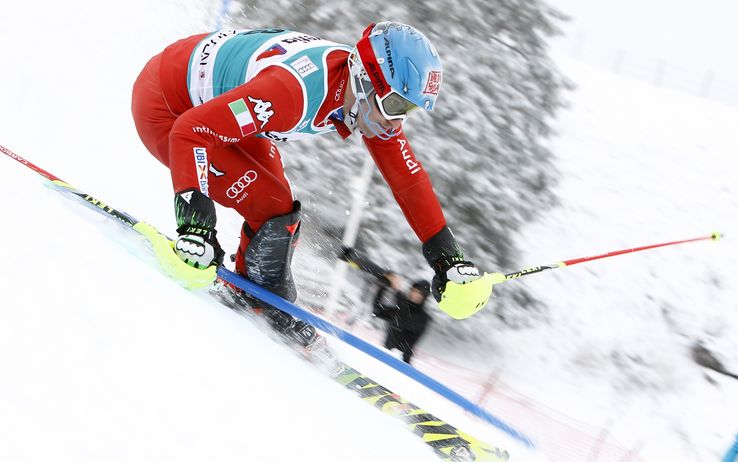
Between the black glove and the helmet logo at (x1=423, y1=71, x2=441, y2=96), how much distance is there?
95 centimetres

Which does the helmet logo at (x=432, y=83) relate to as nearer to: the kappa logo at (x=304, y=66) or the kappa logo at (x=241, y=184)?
the kappa logo at (x=304, y=66)

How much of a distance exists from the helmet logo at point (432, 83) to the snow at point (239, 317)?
1402mm

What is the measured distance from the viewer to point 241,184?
12.7 ft

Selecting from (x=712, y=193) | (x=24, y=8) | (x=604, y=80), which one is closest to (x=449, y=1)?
(x=24, y=8)

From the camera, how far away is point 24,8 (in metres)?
10.8

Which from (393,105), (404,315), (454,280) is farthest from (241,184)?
(404,315)

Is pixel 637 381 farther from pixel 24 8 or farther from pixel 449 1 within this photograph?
pixel 24 8

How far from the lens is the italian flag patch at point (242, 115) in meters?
3.09

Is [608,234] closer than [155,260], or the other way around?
[155,260]

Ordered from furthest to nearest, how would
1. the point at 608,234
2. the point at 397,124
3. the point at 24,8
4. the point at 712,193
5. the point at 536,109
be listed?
the point at 712,193 < the point at 608,234 < the point at 24,8 < the point at 536,109 < the point at 397,124

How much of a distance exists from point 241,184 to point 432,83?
4.01ft

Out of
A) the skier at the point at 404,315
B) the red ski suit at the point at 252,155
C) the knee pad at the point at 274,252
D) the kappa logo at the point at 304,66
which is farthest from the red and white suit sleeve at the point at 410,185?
the skier at the point at 404,315

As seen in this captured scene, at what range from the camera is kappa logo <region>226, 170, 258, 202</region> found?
12.7 feet

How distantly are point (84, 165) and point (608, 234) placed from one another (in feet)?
27.5
